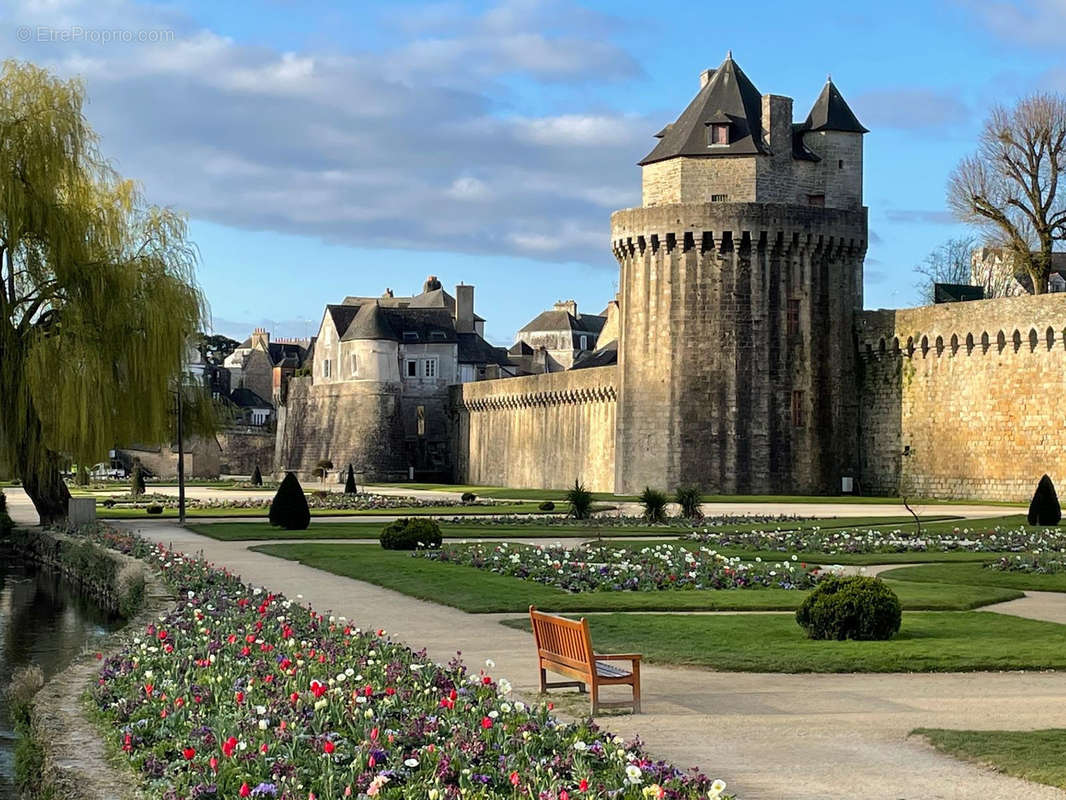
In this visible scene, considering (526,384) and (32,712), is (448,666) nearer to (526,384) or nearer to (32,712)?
(32,712)

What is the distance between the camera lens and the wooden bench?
38.7ft

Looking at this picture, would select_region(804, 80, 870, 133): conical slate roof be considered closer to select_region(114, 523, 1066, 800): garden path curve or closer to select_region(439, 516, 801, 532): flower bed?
select_region(439, 516, 801, 532): flower bed

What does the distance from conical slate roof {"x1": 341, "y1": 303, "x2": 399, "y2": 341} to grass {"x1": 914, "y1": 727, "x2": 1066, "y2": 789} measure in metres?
76.8

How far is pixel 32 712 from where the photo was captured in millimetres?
12320

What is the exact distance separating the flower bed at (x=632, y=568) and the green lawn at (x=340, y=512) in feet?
55.7

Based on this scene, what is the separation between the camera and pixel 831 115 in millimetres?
59656

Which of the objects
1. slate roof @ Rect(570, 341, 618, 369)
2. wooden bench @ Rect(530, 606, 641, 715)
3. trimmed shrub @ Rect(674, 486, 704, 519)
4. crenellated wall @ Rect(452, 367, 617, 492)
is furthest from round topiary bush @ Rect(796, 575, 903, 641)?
slate roof @ Rect(570, 341, 618, 369)

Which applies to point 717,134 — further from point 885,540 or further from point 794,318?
point 885,540

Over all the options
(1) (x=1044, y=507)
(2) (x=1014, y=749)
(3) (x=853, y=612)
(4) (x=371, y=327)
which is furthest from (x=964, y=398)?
(2) (x=1014, y=749)

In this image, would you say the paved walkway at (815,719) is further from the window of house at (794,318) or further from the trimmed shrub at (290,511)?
the window of house at (794,318)

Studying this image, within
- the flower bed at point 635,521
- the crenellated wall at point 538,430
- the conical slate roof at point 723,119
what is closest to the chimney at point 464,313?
the crenellated wall at point 538,430

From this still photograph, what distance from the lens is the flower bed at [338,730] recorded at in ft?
28.8

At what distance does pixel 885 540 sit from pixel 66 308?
1838cm

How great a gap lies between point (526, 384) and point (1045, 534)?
45.9m
